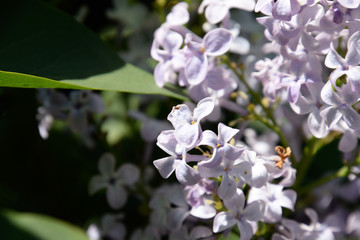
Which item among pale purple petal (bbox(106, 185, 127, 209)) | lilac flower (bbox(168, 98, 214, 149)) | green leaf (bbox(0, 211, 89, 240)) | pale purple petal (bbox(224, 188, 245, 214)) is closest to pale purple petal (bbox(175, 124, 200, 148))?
lilac flower (bbox(168, 98, 214, 149))

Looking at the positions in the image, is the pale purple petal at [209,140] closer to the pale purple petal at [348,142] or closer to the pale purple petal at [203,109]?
the pale purple petal at [203,109]

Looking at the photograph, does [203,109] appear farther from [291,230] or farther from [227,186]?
[291,230]

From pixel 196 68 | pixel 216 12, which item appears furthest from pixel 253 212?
pixel 216 12

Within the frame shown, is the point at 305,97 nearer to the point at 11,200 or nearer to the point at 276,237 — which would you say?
the point at 276,237

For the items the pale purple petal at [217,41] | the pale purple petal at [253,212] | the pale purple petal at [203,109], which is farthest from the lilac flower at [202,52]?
the pale purple petal at [253,212]

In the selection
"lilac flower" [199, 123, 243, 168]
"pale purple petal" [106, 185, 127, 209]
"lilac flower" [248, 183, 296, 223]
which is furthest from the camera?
"pale purple petal" [106, 185, 127, 209]

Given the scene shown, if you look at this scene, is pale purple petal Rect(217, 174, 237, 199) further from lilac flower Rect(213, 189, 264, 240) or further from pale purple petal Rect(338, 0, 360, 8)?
pale purple petal Rect(338, 0, 360, 8)
